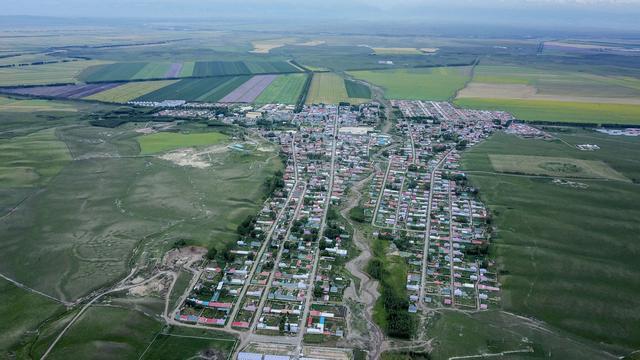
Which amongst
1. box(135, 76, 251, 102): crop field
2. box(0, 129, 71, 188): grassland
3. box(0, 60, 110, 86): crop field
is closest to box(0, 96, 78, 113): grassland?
box(135, 76, 251, 102): crop field

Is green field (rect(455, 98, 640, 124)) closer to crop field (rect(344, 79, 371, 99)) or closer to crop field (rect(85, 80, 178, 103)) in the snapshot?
crop field (rect(344, 79, 371, 99))

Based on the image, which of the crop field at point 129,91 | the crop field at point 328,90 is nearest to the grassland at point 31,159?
the crop field at point 129,91

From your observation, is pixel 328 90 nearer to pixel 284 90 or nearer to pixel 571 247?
pixel 284 90

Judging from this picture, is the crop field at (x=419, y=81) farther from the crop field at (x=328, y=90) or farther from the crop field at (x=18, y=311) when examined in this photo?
the crop field at (x=18, y=311)

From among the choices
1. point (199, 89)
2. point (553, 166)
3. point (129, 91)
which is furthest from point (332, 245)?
point (129, 91)

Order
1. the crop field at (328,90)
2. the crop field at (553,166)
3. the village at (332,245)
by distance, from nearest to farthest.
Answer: the village at (332,245), the crop field at (553,166), the crop field at (328,90)

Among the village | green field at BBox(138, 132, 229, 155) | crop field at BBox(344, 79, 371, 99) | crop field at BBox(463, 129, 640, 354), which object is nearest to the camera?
the village

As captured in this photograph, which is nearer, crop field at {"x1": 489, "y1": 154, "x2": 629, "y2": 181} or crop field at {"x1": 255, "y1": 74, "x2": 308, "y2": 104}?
crop field at {"x1": 489, "y1": 154, "x2": 629, "y2": 181}
